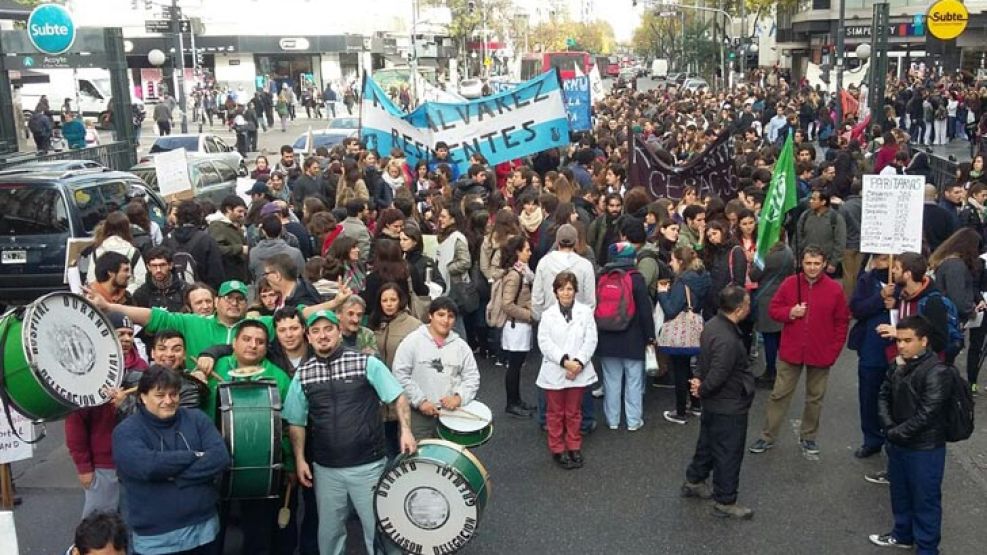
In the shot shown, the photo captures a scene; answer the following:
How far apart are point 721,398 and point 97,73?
147ft

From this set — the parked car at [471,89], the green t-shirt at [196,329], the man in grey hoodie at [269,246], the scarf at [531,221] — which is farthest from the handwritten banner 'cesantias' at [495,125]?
the parked car at [471,89]

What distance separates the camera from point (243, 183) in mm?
14734

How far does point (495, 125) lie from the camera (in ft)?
47.1

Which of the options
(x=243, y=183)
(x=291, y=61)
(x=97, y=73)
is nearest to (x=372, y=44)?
(x=291, y=61)

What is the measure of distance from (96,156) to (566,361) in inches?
627

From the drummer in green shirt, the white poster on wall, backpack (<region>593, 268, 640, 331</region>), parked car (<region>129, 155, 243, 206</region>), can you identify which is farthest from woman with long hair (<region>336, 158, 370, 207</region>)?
the drummer in green shirt

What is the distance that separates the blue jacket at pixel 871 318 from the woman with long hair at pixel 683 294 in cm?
123

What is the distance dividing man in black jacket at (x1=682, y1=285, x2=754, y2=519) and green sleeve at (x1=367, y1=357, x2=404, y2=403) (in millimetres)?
2025

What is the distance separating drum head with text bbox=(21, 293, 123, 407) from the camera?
4.85 metres

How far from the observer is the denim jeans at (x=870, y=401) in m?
7.04

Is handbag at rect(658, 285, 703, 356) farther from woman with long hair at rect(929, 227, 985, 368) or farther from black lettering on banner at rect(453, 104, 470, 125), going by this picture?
black lettering on banner at rect(453, 104, 470, 125)

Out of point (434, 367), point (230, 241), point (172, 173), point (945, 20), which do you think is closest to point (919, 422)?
point (434, 367)

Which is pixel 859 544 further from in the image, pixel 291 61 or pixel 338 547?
pixel 291 61

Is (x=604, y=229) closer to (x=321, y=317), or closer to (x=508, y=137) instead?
(x=508, y=137)
